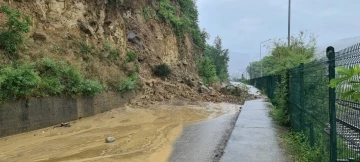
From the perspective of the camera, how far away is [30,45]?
48.9 ft

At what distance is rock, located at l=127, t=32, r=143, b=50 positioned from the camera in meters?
26.3

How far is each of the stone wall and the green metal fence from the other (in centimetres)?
882

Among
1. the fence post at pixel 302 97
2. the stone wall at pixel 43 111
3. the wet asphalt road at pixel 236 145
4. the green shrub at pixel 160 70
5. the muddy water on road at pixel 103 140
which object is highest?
the green shrub at pixel 160 70

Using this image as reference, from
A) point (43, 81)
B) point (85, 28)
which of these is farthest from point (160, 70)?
point (43, 81)

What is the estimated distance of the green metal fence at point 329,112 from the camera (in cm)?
345

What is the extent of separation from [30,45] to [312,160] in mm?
13013

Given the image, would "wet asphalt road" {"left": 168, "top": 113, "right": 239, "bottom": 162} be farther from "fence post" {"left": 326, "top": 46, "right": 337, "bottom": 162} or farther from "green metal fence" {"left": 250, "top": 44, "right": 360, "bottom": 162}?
"fence post" {"left": 326, "top": 46, "right": 337, "bottom": 162}

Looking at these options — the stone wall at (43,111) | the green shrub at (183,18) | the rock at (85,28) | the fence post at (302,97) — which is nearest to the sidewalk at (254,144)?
the fence post at (302,97)

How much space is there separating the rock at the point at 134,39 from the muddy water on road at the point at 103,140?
10823mm

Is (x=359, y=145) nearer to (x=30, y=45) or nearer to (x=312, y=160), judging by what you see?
(x=312, y=160)

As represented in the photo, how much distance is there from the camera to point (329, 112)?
434 cm

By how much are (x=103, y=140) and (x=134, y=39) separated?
668 inches

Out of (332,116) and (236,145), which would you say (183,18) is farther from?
(332,116)

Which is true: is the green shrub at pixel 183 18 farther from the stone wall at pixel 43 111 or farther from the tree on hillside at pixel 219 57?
the tree on hillside at pixel 219 57
